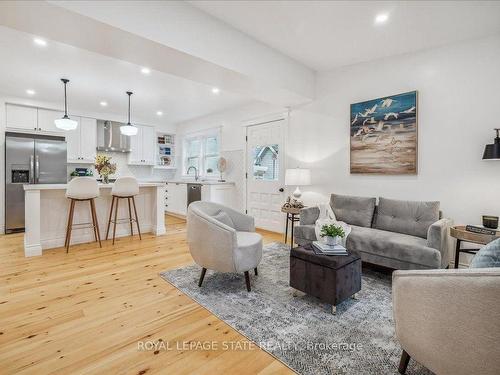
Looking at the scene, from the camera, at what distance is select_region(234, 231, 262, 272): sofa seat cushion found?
7.89 feet

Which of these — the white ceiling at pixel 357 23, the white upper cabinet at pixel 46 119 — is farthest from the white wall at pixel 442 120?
the white upper cabinet at pixel 46 119

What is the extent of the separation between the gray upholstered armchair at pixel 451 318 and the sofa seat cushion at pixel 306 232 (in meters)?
1.97

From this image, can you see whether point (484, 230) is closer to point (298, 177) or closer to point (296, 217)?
point (298, 177)

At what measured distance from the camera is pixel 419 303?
1.25 metres

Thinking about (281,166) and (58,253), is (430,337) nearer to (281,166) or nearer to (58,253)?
(281,166)

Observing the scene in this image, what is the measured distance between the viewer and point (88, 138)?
20.4ft

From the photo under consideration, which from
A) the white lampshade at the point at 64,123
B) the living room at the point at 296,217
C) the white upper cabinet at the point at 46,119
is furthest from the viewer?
the white upper cabinet at the point at 46,119

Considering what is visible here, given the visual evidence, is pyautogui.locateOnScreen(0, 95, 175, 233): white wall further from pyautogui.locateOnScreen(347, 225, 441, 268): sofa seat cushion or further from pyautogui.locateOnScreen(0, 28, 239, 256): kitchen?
pyautogui.locateOnScreen(347, 225, 441, 268): sofa seat cushion

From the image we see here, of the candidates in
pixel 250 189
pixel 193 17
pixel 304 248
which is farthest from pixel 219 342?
pixel 250 189

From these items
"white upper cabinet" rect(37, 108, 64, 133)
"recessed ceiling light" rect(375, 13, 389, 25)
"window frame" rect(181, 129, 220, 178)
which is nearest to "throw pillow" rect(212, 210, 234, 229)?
"recessed ceiling light" rect(375, 13, 389, 25)

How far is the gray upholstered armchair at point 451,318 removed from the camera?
1047 millimetres

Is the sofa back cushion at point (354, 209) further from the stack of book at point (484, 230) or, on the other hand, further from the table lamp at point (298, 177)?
the stack of book at point (484, 230)

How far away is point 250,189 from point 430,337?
4449 millimetres

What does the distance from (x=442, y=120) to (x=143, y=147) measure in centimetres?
665
